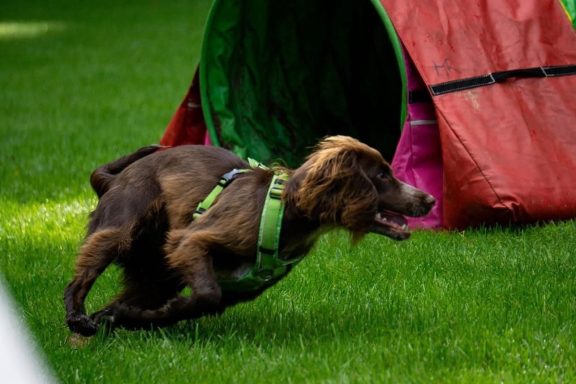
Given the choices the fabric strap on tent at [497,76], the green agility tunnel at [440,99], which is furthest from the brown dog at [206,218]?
the fabric strap on tent at [497,76]

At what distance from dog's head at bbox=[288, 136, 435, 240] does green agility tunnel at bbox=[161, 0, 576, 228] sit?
6.51 ft

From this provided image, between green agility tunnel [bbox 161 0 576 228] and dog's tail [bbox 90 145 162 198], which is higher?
dog's tail [bbox 90 145 162 198]

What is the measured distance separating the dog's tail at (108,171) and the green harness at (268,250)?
0.63 metres

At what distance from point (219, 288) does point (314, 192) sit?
0.58 metres

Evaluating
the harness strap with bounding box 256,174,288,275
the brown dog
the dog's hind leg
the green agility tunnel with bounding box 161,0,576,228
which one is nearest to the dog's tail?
the brown dog

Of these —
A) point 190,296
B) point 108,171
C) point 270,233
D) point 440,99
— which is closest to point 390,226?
point 270,233

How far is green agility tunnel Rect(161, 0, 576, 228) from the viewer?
696cm

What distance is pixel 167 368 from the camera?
4.45 meters

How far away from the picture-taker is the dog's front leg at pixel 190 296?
475 cm

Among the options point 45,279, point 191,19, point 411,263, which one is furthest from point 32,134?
point 191,19

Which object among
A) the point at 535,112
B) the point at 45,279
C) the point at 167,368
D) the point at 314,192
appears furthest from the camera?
the point at 535,112

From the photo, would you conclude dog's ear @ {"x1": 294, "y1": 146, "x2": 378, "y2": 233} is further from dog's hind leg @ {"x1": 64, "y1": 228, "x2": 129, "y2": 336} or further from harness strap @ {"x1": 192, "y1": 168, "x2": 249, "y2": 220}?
dog's hind leg @ {"x1": 64, "y1": 228, "x2": 129, "y2": 336}

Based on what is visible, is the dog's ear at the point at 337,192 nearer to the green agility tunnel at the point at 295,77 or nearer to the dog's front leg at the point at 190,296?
the dog's front leg at the point at 190,296

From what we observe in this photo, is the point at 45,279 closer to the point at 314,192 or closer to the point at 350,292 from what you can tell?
the point at 350,292
